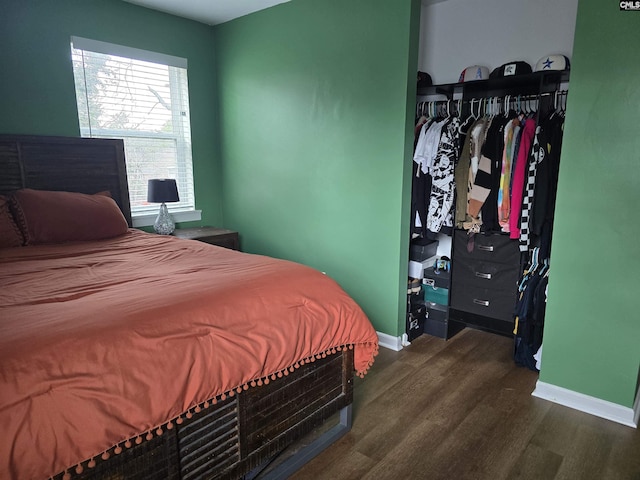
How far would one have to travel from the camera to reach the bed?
112 cm

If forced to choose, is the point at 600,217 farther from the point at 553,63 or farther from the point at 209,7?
the point at 209,7

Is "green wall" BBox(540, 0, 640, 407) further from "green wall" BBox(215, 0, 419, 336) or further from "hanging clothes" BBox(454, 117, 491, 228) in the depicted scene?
"green wall" BBox(215, 0, 419, 336)

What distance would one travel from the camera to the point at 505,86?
3020mm

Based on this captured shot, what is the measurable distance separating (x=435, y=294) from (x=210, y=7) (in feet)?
9.68

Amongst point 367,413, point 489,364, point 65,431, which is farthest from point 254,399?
point 489,364

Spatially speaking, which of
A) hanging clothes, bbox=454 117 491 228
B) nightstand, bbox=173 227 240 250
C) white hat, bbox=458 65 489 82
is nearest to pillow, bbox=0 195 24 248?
nightstand, bbox=173 227 240 250

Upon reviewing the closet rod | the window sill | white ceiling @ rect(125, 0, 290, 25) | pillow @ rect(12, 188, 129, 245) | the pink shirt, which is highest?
white ceiling @ rect(125, 0, 290, 25)

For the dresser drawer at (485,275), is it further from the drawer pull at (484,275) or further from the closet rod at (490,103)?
the closet rod at (490,103)

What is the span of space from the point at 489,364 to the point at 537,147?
1460 millimetres

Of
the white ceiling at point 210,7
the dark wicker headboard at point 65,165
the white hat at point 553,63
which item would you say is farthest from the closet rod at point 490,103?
the dark wicker headboard at point 65,165

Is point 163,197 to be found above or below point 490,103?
below

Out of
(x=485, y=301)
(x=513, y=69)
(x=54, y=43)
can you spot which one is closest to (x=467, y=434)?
Answer: (x=485, y=301)

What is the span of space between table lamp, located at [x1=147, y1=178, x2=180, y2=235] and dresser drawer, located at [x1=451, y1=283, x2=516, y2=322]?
2360mm

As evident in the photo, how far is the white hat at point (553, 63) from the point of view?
2.70 metres
